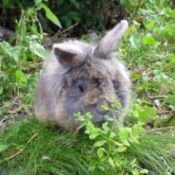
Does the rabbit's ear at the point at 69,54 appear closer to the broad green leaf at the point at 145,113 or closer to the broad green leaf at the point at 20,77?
the broad green leaf at the point at 145,113

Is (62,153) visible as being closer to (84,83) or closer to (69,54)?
(84,83)

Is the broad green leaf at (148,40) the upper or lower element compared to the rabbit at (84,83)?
lower

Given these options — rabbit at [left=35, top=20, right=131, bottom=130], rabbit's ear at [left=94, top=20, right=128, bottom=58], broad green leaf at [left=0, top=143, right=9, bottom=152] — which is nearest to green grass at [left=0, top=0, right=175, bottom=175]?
broad green leaf at [left=0, top=143, right=9, bottom=152]

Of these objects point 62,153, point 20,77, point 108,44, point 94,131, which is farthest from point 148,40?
point 94,131

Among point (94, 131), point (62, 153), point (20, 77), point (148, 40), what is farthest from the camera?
point (148, 40)

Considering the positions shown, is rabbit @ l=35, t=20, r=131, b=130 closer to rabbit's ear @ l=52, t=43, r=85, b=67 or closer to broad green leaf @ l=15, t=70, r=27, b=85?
rabbit's ear @ l=52, t=43, r=85, b=67

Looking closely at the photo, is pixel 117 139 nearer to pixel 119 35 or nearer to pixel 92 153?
pixel 92 153

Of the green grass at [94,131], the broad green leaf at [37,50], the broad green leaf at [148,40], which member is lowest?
the green grass at [94,131]

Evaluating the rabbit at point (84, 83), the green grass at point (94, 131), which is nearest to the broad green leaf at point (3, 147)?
the green grass at point (94, 131)
